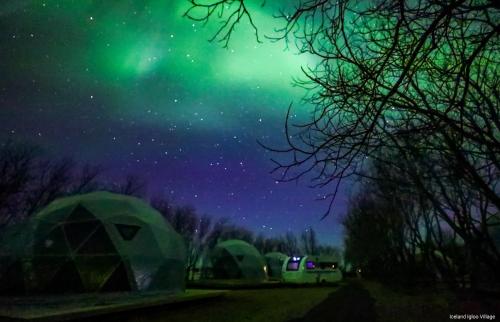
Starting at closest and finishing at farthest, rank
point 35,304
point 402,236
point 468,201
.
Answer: point 35,304 < point 468,201 < point 402,236

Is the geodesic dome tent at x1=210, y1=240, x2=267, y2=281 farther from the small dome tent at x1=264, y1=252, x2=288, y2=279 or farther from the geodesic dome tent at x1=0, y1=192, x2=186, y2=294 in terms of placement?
the geodesic dome tent at x1=0, y1=192, x2=186, y2=294

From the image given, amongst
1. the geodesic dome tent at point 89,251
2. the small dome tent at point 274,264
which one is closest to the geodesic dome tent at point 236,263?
the small dome tent at point 274,264

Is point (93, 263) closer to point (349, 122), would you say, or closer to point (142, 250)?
point (142, 250)

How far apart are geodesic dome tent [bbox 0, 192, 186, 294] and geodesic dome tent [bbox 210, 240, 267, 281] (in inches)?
1052

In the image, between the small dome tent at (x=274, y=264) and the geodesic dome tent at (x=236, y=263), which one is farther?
the small dome tent at (x=274, y=264)

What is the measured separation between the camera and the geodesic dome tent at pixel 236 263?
41.6 metres

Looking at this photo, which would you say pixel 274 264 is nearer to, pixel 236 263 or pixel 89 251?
pixel 236 263

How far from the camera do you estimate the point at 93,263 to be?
42.3ft

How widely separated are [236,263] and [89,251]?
29838mm

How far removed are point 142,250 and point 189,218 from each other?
123 feet

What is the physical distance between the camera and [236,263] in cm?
4172

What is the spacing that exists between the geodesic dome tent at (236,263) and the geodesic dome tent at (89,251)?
2673 centimetres

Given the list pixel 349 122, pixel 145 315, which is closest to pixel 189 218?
pixel 145 315

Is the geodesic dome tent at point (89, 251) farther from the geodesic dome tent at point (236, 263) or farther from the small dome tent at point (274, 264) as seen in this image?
the small dome tent at point (274, 264)
